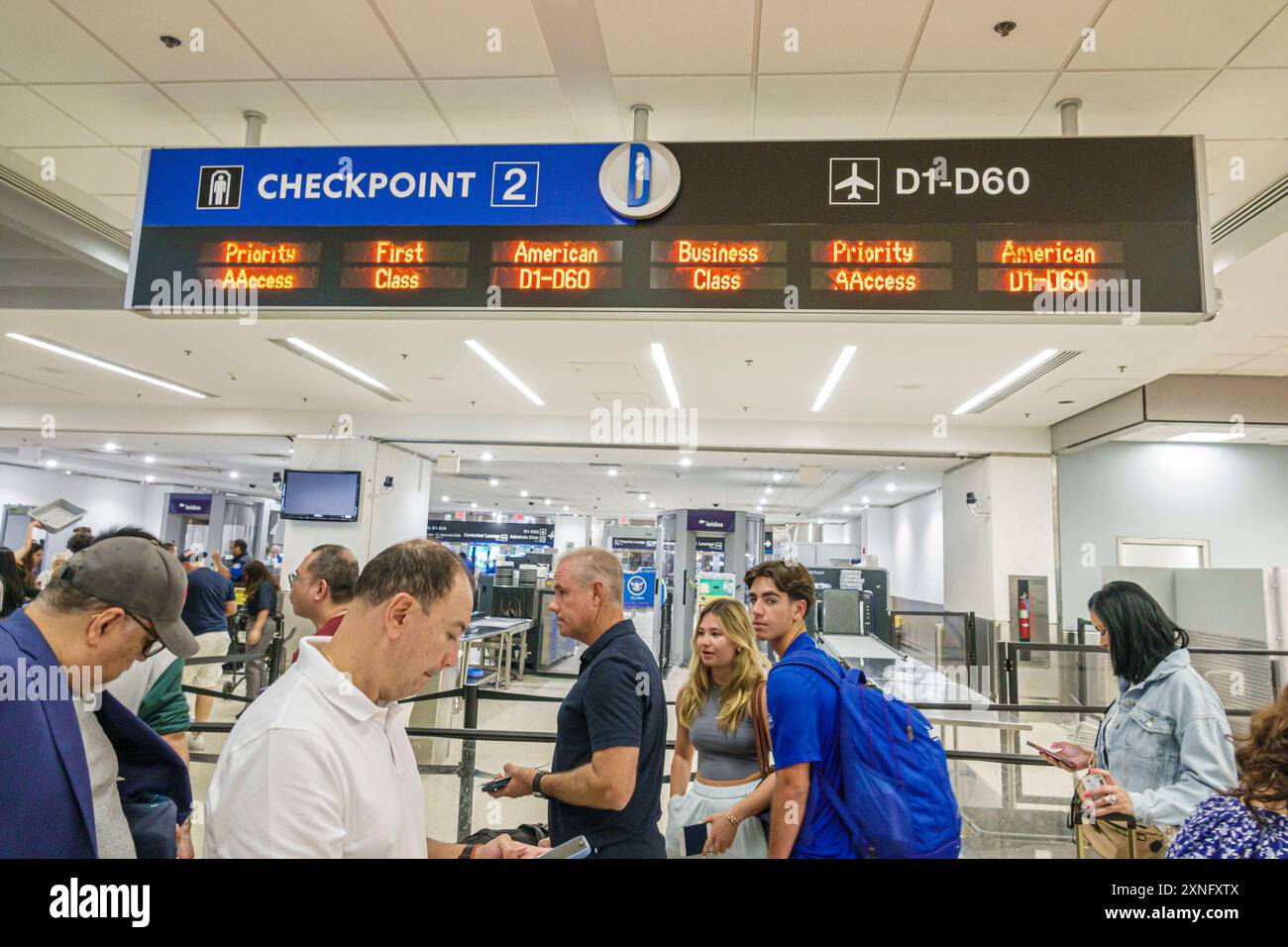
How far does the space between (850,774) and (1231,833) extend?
803mm

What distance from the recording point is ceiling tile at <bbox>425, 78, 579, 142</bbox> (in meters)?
3.14

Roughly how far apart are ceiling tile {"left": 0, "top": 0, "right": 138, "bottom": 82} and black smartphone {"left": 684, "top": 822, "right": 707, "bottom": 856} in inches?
154

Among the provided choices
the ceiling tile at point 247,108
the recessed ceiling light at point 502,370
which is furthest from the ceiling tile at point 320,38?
the recessed ceiling light at point 502,370

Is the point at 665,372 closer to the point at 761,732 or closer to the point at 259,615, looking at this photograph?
the point at 259,615

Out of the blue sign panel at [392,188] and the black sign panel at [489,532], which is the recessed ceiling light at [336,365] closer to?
the blue sign panel at [392,188]

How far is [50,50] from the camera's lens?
2961 millimetres

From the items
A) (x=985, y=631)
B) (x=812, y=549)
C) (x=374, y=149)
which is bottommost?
(x=985, y=631)

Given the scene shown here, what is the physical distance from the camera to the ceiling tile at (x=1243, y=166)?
11.2ft

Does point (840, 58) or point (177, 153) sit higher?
point (840, 58)

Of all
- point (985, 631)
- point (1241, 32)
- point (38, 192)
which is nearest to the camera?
point (1241, 32)
